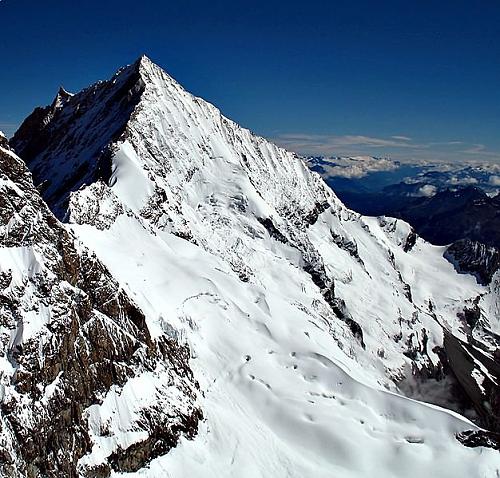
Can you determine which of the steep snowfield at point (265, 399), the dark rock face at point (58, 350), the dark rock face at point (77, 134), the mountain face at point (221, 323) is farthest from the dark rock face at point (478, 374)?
the dark rock face at point (77, 134)

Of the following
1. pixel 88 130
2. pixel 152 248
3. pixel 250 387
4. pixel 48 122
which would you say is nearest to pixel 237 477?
pixel 250 387

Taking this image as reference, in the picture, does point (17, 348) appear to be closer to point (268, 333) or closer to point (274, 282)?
Result: point (268, 333)

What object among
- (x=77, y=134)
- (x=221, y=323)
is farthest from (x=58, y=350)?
(x=77, y=134)

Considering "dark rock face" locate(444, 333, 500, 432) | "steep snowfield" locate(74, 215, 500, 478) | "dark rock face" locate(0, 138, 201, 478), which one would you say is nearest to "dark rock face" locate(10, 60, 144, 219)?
"steep snowfield" locate(74, 215, 500, 478)

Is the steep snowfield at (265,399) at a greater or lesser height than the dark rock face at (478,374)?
greater

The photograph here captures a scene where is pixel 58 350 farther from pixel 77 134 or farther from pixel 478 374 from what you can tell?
pixel 478 374

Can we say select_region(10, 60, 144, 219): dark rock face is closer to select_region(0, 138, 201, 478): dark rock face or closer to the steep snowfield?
the steep snowfield

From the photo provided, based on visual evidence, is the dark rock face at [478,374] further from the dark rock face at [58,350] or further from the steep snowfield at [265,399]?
the dark rock face at [58,350]
